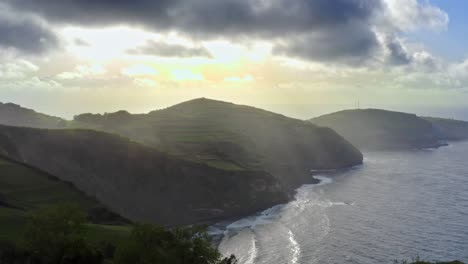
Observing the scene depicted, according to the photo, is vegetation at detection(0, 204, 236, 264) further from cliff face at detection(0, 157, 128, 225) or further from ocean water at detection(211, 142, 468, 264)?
ocean water at detection(211, 142, 468, 264)

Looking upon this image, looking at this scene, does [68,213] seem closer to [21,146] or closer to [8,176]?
[8,176]

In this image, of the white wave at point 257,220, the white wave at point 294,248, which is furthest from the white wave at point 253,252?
the white wave at point 257,220

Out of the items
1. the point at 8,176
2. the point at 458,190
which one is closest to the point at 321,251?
the point at 8,176

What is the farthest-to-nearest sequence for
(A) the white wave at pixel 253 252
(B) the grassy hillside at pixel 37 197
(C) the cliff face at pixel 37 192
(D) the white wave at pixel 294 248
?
(A) the white wave at pixel 253 252 → (D) the white wave at pixel 294 248 → (C) the cliff face at pixel 37 192 → (B) the grassy hillside at pixel 37 197

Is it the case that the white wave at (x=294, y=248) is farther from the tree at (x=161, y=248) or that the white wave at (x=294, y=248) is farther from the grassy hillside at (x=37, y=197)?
the tree at (x=161, y=248)

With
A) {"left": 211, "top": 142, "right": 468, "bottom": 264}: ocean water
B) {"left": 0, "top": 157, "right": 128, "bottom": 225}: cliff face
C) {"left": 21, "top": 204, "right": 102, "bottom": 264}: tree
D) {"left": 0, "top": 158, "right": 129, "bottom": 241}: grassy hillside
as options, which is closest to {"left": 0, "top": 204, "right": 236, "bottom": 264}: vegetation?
{"left": 21, "top": 204, "right": 102, "bottom": 264}: tree

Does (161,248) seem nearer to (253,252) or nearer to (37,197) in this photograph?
(37,197)
